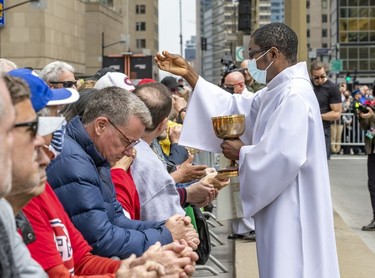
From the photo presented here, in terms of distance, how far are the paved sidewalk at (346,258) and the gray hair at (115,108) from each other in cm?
371

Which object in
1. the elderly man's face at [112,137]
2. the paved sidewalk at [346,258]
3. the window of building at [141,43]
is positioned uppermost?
the window of building at [141,43]

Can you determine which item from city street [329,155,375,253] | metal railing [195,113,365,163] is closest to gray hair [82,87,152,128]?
city street [329,155,375,253]

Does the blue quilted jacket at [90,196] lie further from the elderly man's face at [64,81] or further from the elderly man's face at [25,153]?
the elderly man's face at [64,81]

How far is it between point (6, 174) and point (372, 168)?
934 cm

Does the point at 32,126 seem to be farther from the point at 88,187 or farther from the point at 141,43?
the point at 141,43

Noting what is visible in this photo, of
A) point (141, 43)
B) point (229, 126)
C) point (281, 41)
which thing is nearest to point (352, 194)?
point (229, 126)

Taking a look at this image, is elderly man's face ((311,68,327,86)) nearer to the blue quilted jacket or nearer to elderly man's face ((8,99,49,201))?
the blue quilted jacket

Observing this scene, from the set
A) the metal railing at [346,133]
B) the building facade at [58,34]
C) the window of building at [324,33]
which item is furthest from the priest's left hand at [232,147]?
the window of building at [324,33]

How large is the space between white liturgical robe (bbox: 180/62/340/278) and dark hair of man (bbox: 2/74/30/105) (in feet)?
9.47

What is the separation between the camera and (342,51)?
10694cm

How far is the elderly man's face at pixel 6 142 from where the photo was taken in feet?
7.50

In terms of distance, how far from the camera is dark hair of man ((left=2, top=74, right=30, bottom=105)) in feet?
8.14

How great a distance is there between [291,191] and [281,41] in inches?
37.9

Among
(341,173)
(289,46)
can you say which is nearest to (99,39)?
(341,173)
